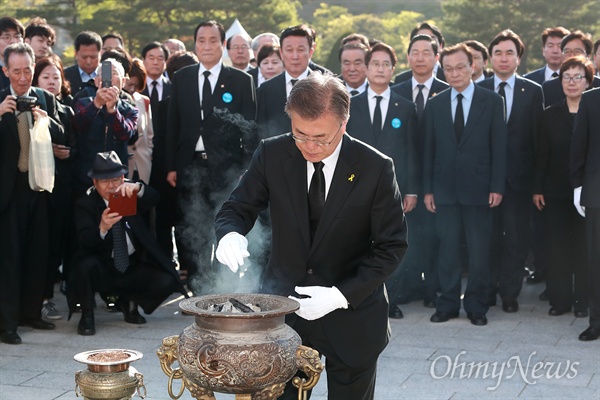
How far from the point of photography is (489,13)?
1441 inches

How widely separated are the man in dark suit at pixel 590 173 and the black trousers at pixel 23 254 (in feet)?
14.2

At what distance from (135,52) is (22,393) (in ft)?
98.0

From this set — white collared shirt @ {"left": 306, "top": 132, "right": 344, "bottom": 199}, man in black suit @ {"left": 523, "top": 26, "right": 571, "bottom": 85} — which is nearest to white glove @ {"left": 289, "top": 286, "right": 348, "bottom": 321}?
white collared shirt @ {"left": 306, "top": 132, "right": 344, "bottom": 199}

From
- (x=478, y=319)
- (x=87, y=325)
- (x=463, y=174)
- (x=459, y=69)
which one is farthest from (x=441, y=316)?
(x=87, y=325)

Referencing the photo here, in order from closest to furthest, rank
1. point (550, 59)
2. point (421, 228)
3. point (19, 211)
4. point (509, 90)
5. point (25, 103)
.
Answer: point (25, 103) → point (19, 211) → point (509, 90) → point (421, 228) → point (550, 59)

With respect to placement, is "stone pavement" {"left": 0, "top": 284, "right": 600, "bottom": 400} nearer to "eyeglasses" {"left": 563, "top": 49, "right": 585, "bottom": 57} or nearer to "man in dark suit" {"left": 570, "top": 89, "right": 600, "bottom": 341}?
"man in dark suit" {"left": 570, "top": 89, "right": 600, "bottom": 341}

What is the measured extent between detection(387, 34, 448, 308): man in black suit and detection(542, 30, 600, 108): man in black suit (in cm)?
116

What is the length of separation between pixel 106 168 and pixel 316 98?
12.9ft

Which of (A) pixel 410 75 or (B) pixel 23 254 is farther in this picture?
(A) pixel 410 75

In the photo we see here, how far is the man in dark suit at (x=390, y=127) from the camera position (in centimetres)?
820

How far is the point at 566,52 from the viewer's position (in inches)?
384

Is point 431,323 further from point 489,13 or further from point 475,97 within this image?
point 489,13

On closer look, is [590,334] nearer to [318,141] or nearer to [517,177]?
[517,177]

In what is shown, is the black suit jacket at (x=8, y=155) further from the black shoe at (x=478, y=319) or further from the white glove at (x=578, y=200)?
the white glove at (x=578, y=200)
